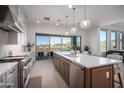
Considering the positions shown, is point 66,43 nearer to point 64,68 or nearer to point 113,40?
point 113,40

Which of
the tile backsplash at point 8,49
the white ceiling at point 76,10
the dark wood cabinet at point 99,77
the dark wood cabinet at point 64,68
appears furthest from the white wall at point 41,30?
the dark wood cabinet at point 99,77

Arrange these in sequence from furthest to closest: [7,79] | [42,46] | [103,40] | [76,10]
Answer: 1. [103,40]
2. [42,46]
3. [76,10]
4. [7,79]

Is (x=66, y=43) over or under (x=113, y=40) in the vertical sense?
under

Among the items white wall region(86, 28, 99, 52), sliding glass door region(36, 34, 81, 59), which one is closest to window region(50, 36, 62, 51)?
sliding glass door region(36, 34, 81, 59)

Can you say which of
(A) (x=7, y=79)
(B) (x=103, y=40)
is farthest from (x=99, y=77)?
(B) (x=103, y=40)

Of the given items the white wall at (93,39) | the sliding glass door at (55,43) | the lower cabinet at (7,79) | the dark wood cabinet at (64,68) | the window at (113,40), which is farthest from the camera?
the window at (113,40)

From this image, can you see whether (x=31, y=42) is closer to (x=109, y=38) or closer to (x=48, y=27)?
(x=48, y=27)

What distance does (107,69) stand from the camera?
1.91 metres

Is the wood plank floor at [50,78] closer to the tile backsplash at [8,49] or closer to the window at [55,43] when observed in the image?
the tile backsplash at [8,49]

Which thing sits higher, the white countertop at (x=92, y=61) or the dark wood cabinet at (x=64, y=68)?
the white countertop at (x=92, y=61)

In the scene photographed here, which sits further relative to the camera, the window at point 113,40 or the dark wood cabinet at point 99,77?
the window at point 113,40

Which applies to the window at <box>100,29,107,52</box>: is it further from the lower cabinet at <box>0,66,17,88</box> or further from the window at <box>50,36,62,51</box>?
the lower cabinet at <box>0,66,17,88</box>

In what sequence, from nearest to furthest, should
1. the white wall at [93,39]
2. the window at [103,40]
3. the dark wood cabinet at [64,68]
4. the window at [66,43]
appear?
the dark wood cabinet at [64,68], the white wall at [93,39], the window at [103,40], the window at [66,43]

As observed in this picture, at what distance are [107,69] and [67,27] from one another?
21.4ft
